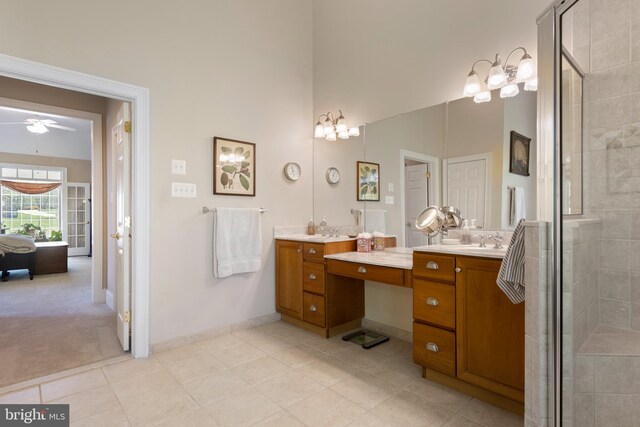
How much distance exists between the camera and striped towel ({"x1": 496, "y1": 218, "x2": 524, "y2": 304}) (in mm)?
1524

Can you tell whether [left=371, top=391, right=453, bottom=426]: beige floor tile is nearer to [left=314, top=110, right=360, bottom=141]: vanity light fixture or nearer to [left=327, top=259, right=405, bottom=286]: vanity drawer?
[left=327, top=259, right=405, bottom=286]: vanity drawer

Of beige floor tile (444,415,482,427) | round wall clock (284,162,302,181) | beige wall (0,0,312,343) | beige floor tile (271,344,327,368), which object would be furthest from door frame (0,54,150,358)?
beige floor tile (444,415,482,427)

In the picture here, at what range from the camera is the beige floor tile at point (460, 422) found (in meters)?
1.68

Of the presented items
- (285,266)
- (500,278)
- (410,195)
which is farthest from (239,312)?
(500,278)

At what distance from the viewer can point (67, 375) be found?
7.25ft

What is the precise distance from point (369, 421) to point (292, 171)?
242 centimetres

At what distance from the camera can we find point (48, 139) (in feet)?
24.2

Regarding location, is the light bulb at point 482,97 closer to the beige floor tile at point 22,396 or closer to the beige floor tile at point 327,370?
the beige floor tile at point 327,370

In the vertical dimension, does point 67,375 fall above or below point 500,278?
below

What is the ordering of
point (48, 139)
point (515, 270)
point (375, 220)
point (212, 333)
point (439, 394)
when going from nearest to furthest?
point (515, 270)
point (439, 394)
point (212, 333)
point (375, 220)
point (48, 139)

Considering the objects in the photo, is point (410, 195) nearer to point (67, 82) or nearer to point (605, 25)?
point (605, 25)

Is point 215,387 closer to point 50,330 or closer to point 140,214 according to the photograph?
point 140,214

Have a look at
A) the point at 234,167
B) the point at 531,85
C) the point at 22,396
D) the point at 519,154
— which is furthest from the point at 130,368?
the point at 531,85

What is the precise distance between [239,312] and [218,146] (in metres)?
1.56
